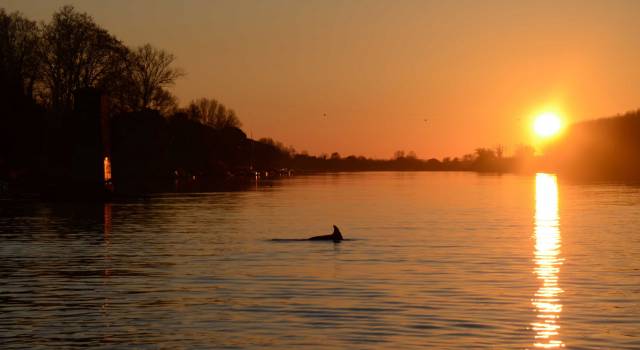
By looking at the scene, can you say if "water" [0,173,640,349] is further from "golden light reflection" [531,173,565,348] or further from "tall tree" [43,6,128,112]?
"tall tree" [43,6,128,112]

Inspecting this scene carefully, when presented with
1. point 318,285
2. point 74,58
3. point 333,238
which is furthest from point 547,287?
point 74,58

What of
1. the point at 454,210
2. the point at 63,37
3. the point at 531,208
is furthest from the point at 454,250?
the point at 63,37

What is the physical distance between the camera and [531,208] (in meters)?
84.1

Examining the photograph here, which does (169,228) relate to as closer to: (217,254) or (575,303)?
(217,254)

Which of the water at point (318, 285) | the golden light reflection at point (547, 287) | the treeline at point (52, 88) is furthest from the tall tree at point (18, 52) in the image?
the golden light reflection at point (547, 287)

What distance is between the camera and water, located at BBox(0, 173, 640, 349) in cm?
2175

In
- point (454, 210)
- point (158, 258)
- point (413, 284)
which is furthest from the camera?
point (454, 210)

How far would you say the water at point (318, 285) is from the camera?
21750 mm

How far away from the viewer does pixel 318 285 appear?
30391 millimetres

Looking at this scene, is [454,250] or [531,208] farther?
[531,208]

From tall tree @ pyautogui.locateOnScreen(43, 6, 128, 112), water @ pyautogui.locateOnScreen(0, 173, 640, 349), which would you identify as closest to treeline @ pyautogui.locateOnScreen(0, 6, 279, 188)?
tall tree @ pyautogui.locateOnScreen(43, 6, 128, 112)

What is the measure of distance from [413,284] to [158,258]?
12.7 metres

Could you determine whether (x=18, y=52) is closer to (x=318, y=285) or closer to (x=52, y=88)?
(x=52, y=88)

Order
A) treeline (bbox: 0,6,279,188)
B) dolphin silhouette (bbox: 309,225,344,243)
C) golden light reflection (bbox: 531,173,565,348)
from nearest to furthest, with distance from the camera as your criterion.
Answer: golden light reflection (bbox: 531,173,565,348)
dolphin silhouette (bbox: 309,225,344,243)
treeline (bbox: 0,6,279,188)
